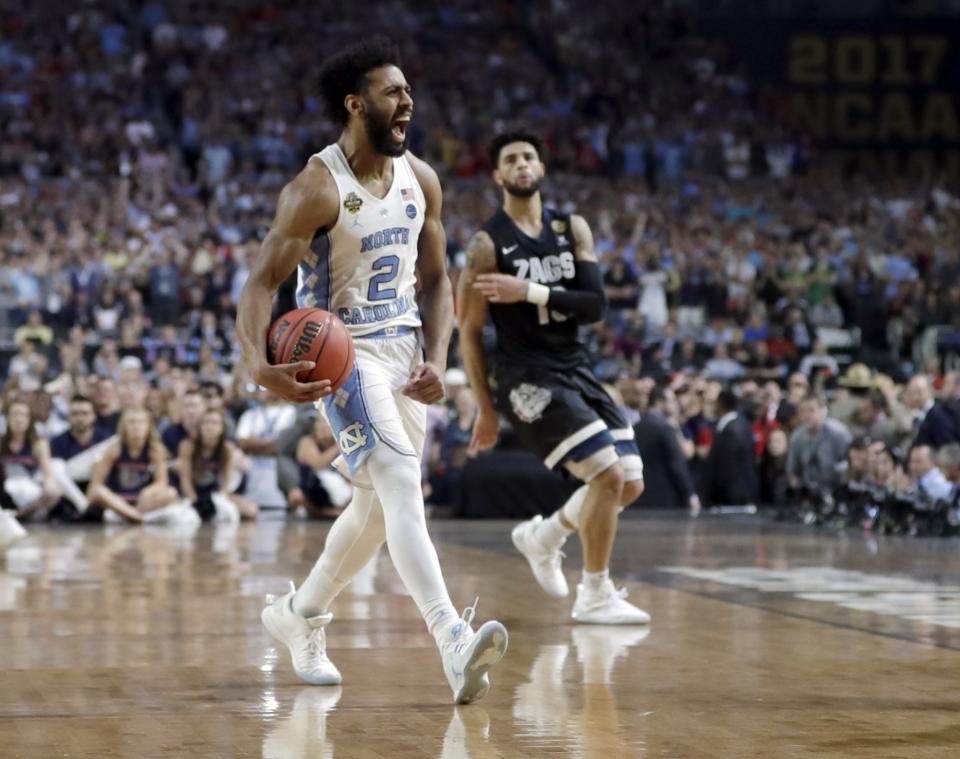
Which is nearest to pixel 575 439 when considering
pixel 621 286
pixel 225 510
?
pixel 225 510

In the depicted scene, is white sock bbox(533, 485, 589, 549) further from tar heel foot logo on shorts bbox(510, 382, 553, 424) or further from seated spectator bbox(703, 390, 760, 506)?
seated spectator bbox(703, 390, 760, 506)

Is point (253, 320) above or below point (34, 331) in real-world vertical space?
below

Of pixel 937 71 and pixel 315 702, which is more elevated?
pixel 937 71

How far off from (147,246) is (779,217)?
11.0 metres

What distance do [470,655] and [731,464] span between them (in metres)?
13.6

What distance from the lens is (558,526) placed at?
8906mm


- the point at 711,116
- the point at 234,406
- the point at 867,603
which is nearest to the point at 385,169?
the point at 867,603

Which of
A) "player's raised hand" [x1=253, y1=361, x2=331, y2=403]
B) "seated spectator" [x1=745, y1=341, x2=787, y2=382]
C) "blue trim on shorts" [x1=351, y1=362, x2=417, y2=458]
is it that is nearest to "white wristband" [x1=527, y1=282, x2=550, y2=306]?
"blue trim on shorts" [x1=351, y1=362, x2=417, y2=458]

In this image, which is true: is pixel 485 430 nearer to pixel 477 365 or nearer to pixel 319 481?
pixel 477 365

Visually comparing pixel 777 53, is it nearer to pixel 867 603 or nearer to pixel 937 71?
pixel 937 71

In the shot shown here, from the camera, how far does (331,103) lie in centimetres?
634

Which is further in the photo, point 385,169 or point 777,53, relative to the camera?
point 777,53

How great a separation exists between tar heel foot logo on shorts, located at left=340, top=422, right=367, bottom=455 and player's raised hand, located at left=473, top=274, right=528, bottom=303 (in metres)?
2.28

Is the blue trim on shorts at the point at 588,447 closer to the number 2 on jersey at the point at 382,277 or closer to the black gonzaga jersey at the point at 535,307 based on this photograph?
the black gonzaga jersey at the point at 535,307
